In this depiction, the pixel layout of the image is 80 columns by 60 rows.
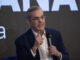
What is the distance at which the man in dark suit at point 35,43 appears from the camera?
1.98 meters

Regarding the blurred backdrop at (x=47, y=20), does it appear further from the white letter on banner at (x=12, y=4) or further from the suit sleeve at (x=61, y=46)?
the suit sleeve at (x=61, y=46)

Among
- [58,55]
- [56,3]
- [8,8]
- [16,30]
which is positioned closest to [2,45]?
[16,30]

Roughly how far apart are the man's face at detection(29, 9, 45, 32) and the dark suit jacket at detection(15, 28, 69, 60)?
68 millimetres

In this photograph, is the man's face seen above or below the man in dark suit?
above

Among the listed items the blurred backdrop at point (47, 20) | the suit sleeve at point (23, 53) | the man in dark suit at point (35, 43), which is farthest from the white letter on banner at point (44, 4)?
the suit sleeve at point (23, 53)

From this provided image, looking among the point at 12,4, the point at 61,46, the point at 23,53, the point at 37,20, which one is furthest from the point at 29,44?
the point at 12,4

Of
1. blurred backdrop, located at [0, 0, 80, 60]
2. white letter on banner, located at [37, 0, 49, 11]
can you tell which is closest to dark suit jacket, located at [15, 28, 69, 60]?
blurred backdrop, located at [0, 0, 80, 60]

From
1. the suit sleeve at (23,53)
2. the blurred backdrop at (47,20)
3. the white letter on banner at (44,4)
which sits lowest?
the suit sleeve at (23,53)

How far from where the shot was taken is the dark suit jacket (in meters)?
1.98

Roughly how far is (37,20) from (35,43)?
0.26m

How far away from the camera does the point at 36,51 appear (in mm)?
1993

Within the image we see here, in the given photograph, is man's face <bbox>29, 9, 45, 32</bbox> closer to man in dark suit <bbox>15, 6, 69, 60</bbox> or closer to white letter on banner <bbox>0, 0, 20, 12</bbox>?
man in dark suit <bbox>15, 6, 69, 60</bbox>

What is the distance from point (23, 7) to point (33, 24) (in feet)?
0.93

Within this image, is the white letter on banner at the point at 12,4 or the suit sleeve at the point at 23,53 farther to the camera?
the white letter on banner at the point at 12,4
